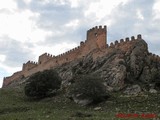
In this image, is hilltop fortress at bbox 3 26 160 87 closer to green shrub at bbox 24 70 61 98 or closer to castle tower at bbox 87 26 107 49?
castle tower at bbox 87 26 107 49

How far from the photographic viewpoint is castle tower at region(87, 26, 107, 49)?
68.7 meters

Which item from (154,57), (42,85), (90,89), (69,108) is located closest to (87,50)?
(154,57)

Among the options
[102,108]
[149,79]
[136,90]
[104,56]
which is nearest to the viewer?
[102,108]

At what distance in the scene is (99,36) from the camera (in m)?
69.6

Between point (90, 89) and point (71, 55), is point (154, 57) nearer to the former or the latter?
point (90, 89)

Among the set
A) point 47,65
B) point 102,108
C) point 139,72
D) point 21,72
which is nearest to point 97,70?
point 139,72

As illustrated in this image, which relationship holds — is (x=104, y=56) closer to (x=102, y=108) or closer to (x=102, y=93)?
(x=102, y=93)

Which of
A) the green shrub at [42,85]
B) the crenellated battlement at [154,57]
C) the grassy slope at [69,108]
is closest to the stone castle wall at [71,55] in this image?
the crenellated battlement at [154,57]

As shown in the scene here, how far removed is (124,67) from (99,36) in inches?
555

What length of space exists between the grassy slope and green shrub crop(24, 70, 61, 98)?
1.78 meters

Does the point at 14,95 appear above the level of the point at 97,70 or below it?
below

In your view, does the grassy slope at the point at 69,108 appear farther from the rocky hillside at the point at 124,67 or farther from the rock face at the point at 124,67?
the rock face at the point at 124,67

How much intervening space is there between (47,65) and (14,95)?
26.2 m

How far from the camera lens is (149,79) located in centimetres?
5606
